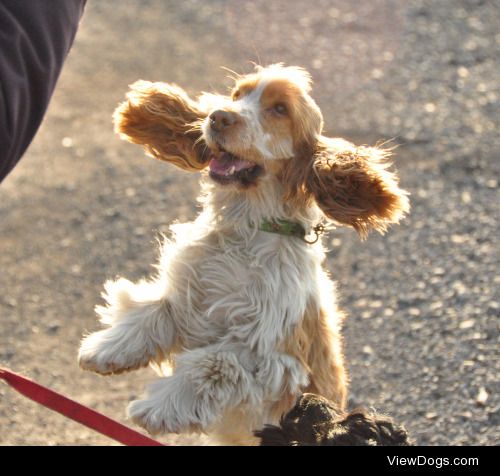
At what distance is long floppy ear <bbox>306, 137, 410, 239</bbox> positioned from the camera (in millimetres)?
3799

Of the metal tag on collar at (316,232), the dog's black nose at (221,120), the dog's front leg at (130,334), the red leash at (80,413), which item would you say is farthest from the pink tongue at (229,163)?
the red leash at (80,413)

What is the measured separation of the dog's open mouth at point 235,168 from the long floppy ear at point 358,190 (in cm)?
22

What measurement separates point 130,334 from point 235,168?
785mm

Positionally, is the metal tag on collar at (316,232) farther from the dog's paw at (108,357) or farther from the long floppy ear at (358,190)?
the dog's paw at (108,357)

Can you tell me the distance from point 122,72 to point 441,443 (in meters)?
5.88

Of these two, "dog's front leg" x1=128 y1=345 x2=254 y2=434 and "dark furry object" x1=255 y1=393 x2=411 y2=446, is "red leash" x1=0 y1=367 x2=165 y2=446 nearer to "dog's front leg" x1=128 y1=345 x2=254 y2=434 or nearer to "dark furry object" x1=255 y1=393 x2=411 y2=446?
"dog's front leg" x1=128 y1=345 x2=254 y2=434

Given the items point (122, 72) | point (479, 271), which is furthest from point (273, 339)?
point (122, 72)

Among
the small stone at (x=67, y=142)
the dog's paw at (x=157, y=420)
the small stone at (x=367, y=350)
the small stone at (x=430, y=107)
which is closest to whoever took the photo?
the dog's paw at (x=157, y=420)

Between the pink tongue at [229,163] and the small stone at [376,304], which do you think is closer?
the pink tongue at [229,163]

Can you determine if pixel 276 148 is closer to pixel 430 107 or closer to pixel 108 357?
pixel 108 357

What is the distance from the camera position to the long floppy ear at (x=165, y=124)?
4273mm

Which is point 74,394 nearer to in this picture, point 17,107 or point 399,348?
point 399,348

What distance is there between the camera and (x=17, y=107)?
10.7 feet

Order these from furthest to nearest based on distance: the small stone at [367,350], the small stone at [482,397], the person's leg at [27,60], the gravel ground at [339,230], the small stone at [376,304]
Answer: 1. the small stone at [376,304]
2. the small stone at [367,350]
3. the gravel ground at [339,230]
4. the small stone at [482,397]
5. the person's leg at [27,60]
